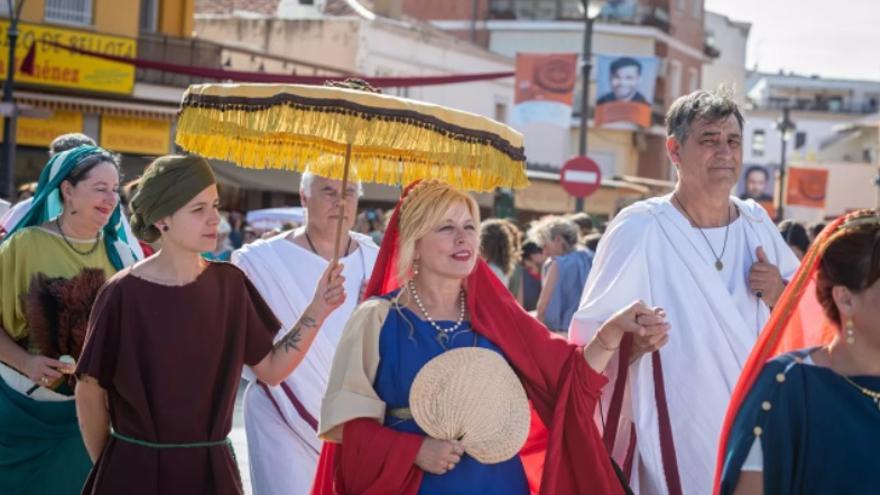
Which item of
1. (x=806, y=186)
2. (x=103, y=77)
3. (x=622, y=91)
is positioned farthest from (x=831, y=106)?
(x=103, y=77)

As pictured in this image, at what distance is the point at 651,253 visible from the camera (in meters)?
6.18

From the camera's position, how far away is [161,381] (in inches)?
212

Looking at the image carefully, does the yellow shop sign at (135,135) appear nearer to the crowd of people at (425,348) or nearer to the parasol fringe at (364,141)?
the crowd of people at (425,348)

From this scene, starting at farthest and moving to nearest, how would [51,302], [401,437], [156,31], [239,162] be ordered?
1. [156,31]
2. [51,302]
3. [239,162]
4. [401,437]

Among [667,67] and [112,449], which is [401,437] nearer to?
[112,449]

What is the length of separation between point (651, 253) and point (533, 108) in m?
22.8

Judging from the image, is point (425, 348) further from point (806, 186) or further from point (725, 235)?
point (806, 186)

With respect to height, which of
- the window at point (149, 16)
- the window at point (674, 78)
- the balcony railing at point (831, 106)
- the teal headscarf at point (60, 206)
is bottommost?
the teal headscarf at point (60, 206)

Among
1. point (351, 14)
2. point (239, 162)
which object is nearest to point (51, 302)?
point (239, 162)

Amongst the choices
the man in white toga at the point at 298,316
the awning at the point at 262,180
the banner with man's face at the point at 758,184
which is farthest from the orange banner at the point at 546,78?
the banner with man's face at the point at 758,184

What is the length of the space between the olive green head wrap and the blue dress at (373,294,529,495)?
2.85 ft

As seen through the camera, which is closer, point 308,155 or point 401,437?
point 401,437

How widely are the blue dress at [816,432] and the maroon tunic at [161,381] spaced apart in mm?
2091

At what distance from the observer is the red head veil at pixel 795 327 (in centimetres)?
415
